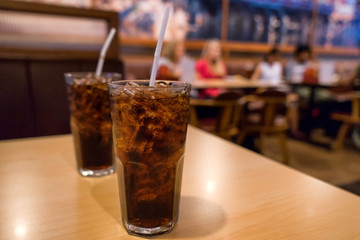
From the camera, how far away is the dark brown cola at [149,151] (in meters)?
0.45

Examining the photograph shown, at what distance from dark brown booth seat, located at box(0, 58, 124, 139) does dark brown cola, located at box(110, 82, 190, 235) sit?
1.20 metres

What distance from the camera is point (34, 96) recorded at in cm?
149

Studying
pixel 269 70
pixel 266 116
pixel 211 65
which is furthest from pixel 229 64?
pixel 266 116

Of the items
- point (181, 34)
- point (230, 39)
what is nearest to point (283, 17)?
point (230, 39)

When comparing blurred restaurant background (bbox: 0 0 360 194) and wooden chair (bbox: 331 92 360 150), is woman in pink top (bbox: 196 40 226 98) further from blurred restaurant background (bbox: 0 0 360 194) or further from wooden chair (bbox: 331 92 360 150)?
wooden chair (bbox: 331 92 360 150)

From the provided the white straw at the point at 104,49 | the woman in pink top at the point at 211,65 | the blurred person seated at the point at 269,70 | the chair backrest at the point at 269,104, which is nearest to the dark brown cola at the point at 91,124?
the white straw at the point at 104,49

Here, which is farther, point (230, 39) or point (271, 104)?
point (230, 39)

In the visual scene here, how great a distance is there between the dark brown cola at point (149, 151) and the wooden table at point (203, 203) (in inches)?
1.5

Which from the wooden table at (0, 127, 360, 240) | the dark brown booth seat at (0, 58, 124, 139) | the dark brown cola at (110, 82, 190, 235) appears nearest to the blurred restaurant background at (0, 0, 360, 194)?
the dark brown booth seat at (0, 58, 124, 139)

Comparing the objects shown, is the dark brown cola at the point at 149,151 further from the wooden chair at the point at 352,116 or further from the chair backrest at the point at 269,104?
the wooden chair at the point at 352,116

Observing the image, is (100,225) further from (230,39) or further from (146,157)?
(230,39)

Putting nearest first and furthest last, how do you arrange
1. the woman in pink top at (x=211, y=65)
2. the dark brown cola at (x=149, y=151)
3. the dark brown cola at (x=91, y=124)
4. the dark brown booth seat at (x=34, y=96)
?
the dark brown cola at (x=149, y=151) → the dark brown cola at (x=91, y=124) → the dark brown booth seat at (x=34, y=96) → the woman in pink top at (x=211, y=65)

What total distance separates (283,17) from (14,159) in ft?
21.7

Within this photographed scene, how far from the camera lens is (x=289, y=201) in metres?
0.57
